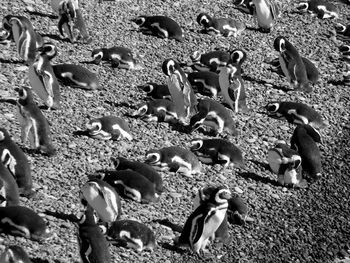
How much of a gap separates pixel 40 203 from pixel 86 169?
0.98m

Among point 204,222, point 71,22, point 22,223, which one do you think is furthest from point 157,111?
→ point 22,223

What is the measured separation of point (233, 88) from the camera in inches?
556

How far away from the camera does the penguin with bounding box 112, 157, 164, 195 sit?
1189 cm

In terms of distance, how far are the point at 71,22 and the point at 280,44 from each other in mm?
2758

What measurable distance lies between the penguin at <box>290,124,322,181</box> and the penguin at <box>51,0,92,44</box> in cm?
336

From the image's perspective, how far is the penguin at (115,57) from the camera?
578 inches

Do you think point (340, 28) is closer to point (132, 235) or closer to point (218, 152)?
point (218, 152)

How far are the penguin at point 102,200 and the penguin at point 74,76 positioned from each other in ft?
9.32

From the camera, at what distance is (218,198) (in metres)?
11.2

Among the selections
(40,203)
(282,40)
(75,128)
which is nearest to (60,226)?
(40,203)

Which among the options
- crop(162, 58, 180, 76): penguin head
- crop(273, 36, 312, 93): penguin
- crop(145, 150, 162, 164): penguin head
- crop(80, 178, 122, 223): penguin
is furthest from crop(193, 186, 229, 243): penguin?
crop(273, 36, 312, 93): penguin

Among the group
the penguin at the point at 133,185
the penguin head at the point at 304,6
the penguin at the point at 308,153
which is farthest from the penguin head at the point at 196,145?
the penguin head at the point at 304,6

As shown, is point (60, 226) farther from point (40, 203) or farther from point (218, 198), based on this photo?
point (218, 198)

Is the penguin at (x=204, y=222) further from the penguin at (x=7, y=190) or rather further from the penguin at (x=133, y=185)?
the penguin at (x=7, y=190)
